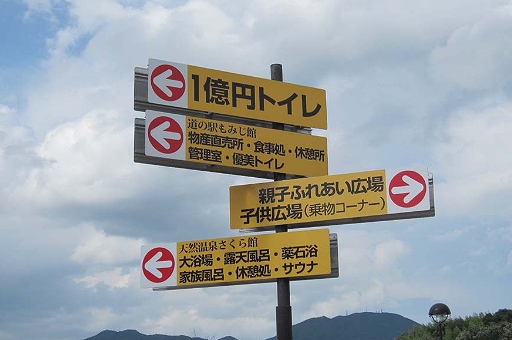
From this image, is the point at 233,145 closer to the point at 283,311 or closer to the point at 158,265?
the point at 158,265

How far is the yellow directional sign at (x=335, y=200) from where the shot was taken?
54.7ft

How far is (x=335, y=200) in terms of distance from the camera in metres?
17.0

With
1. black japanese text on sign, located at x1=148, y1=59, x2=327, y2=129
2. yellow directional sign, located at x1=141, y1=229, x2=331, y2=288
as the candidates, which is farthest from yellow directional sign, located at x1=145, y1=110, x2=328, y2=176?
yellow directional sign, located at x1=141, y1=229, x2=331, y2=288

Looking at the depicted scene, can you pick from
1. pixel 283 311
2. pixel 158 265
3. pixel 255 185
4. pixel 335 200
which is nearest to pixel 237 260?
pixel 283 311

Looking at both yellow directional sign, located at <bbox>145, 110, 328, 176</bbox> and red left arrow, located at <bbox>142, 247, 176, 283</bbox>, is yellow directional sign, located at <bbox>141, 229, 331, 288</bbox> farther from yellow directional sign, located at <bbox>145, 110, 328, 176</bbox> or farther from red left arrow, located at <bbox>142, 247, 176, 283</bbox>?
yellow directional sign, located at <bbox>145, 110, 328, 176</bbox>

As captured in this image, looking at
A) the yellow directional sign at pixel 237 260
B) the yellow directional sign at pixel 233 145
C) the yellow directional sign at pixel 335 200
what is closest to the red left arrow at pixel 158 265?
the yellow directional sign at pixel 237 260

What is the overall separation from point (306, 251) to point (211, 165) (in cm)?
271

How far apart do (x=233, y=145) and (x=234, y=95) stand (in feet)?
3.82

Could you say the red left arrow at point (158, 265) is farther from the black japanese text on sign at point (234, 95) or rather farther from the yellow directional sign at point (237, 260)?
the black japanese text on sign at point (234, 95)

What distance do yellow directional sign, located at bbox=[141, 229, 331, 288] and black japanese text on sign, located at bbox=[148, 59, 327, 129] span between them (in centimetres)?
276

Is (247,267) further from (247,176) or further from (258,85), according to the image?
(258,85)

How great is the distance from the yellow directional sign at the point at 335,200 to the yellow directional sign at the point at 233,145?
64cm

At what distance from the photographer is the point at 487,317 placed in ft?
111

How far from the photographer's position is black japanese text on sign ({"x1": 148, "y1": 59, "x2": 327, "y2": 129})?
56.7ft
